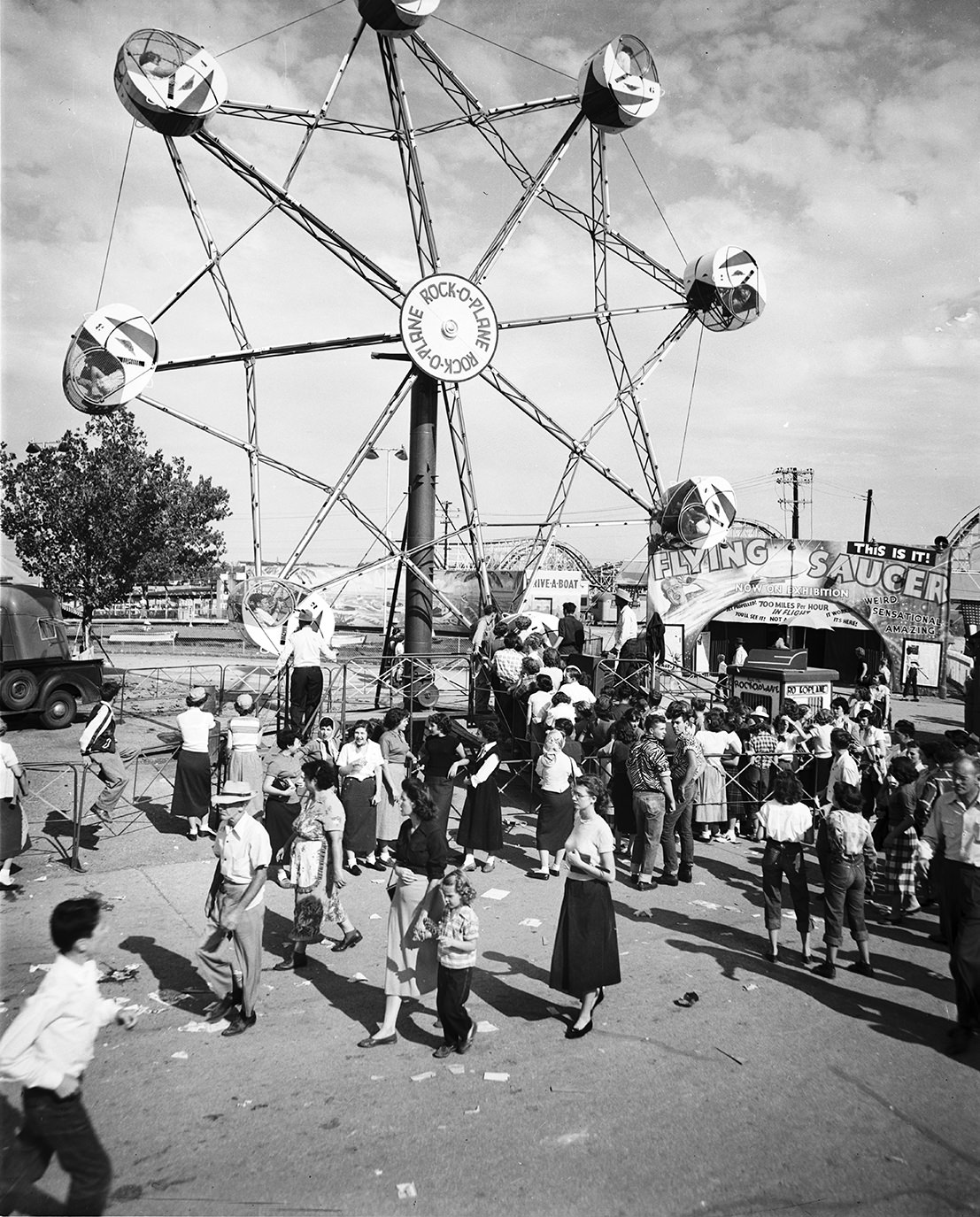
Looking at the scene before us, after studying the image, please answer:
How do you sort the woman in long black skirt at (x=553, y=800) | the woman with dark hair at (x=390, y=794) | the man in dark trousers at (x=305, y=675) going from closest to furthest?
the woman in long black skirt at (x=553, y=800)
the woman with dark hair at (x=390, y=794)
the man in dark trousers at (x=305, y=675)

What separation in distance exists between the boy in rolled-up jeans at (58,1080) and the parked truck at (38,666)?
14079mm

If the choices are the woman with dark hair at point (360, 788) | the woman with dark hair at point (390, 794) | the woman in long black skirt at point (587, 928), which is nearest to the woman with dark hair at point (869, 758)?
the woman in long black skirt at point (587, 928)

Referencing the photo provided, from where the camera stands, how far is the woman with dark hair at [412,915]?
5.59m

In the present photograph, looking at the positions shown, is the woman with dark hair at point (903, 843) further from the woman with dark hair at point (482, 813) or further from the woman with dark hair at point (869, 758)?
the woman with dark hair at point (482, 813)

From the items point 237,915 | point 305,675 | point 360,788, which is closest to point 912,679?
point 305,675

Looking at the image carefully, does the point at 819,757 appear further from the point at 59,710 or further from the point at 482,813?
the point at 59,710

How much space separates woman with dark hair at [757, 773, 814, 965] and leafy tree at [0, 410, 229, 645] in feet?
68.8

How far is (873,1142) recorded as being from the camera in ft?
15.1

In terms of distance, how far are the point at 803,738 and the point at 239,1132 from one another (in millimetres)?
9131

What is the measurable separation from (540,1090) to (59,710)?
14554 millimetres

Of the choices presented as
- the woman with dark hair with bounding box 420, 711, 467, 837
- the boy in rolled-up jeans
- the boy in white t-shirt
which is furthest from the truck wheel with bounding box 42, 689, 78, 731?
the boy in rolled-up jeans

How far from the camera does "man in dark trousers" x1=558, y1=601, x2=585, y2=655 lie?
50.6 ft

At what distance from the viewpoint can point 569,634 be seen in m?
15.4

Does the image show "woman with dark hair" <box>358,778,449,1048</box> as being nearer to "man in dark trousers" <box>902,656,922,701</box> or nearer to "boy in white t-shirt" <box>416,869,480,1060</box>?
"boy in white t-shirt" <box>416,869,480,1060</box>
